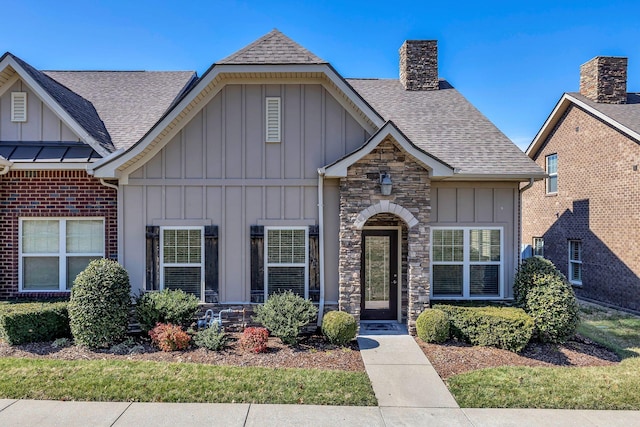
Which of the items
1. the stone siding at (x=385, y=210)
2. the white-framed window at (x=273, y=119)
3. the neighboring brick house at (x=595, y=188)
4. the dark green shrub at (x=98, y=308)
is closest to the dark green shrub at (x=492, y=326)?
the stone siding at (x=385, y=210)

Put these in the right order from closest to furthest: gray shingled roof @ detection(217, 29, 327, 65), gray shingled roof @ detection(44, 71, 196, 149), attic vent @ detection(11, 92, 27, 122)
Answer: gray shingled roof @ detection(217, 29, 327, 65) < attic vent @ detection(11, 92, 27, 122) < gray shingled roof @ detection(44, 71, 196, 149)

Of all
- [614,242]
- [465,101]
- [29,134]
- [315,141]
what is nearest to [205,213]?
[315,141]

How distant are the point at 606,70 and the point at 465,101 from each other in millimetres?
6850

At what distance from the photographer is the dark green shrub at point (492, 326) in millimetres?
7094

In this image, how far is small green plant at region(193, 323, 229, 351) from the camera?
274 inches

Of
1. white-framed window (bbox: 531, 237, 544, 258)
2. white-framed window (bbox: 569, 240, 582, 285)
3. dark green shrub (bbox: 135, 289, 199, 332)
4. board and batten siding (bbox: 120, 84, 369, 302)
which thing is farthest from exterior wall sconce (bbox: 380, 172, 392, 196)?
white-framed window (bbox: 531, 237, 544, 258)

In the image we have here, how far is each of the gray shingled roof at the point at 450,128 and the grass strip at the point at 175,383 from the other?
5441 mm

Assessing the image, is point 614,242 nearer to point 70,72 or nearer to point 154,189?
point 154,189

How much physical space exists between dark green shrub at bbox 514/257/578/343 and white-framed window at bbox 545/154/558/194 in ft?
28.6

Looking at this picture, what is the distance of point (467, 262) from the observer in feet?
29.2

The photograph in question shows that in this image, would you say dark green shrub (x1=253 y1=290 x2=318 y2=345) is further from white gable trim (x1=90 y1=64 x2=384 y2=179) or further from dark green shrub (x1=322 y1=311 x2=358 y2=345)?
white gable trim (x1=90 y1=64 x2=384 y2=179)

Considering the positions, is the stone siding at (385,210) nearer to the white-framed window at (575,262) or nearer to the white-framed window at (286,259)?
the white-framed window at (286,259)

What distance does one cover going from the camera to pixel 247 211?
8.20 meters

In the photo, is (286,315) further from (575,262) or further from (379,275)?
(575,262)
